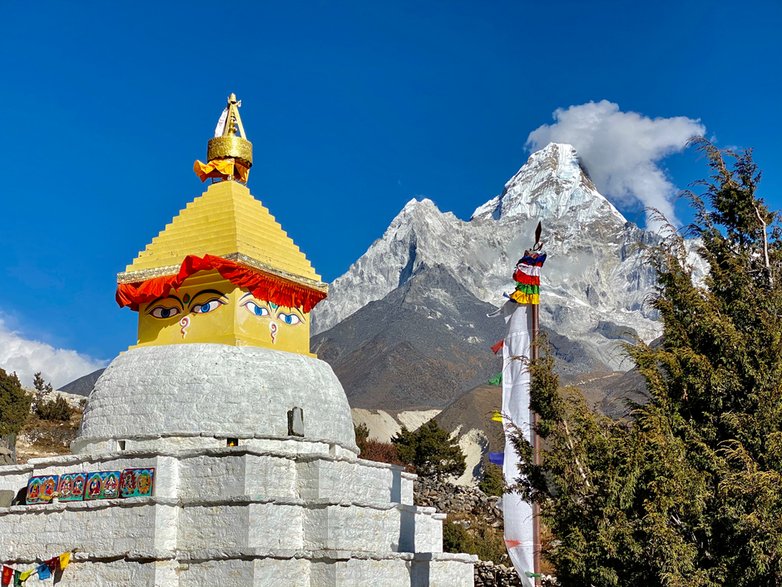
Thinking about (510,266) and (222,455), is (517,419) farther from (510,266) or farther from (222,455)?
(510,266)

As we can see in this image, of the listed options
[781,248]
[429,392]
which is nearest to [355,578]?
[781,248]

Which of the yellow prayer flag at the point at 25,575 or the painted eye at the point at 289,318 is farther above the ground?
the painted eye at the point at 289,318

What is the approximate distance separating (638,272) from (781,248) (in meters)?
183

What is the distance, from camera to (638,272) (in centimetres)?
19125

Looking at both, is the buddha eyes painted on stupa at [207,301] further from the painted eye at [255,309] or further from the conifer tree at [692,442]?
the conifer tree at [692,442]

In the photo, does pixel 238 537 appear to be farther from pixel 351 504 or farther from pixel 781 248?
pixel 781 248

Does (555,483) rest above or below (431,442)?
below

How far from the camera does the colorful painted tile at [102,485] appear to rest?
15.9 metres

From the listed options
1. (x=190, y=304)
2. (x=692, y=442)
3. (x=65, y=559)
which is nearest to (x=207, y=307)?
(x=190, y=304)

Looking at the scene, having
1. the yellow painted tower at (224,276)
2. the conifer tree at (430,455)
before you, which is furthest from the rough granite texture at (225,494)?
the conifer tree at (430,455)

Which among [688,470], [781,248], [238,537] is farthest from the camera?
[238,537]

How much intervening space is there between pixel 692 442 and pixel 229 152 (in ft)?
40.5

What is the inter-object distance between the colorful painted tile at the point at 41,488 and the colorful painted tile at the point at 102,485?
2.79 ft

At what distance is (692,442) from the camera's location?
42.0 feet
